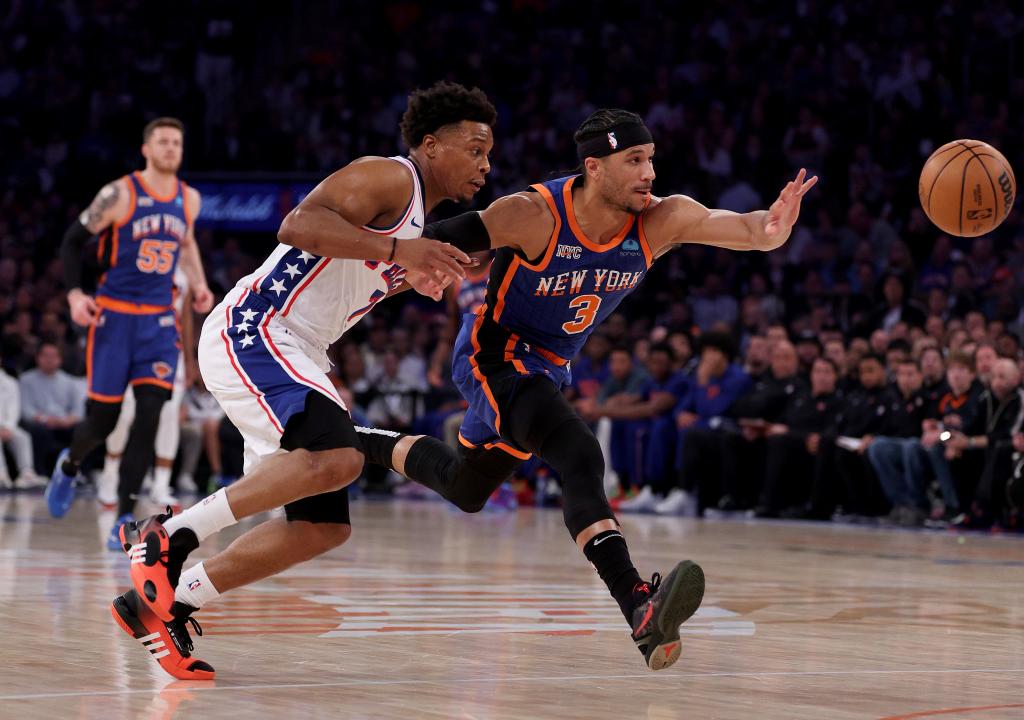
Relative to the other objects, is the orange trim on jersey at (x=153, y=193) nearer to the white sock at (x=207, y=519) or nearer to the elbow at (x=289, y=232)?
the elbow at (x=289, y=232)

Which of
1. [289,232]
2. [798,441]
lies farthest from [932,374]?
[289,232]

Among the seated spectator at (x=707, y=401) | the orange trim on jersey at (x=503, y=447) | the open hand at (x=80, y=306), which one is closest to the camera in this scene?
the orange trim on jersey at (x=503, y=447)

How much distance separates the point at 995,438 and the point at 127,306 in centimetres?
683

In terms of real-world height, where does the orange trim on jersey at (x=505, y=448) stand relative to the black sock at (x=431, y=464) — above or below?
above

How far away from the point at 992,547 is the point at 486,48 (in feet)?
43.3

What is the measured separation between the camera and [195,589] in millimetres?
4578

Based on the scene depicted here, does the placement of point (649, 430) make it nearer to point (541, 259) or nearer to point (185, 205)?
point (185, 205)

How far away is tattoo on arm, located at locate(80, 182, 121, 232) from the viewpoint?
9047 millimetres

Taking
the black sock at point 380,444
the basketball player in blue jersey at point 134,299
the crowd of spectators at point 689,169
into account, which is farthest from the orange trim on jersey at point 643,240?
the crowd of spectators at point 689,169

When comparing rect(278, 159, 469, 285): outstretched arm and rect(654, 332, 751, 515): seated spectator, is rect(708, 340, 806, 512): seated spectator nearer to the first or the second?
rect(654, 332, 751, 515): seated spectator

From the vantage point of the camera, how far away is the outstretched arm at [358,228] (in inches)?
178

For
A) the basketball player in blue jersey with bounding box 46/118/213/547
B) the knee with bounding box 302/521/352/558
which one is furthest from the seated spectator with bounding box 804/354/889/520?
the knee with bounding box 302/521/352/558

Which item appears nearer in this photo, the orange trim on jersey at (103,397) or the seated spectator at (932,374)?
the orange trim on jersey at (103,397)

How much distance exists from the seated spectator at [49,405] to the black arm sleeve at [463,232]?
11404 mm
